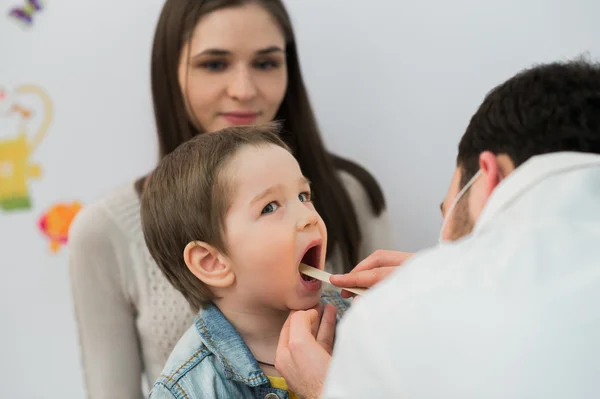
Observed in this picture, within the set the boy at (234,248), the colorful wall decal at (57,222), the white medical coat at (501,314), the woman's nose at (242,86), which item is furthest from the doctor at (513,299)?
the colorful wall decal at (57,222)

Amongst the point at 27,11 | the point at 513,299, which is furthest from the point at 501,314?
the point at 27,11

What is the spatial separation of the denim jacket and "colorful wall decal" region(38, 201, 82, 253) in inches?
37.0

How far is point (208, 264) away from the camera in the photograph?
3.61 feet

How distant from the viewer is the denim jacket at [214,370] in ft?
3.47

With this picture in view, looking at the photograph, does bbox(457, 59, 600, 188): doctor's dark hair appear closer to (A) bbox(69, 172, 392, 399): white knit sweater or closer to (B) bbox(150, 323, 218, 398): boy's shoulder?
(B) bbox(150, 323, 218, 398): boy's shoulder

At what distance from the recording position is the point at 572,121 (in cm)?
81

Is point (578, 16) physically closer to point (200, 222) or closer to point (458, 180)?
point (458, 180)

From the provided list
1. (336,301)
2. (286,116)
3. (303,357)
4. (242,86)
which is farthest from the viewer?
(286,116)

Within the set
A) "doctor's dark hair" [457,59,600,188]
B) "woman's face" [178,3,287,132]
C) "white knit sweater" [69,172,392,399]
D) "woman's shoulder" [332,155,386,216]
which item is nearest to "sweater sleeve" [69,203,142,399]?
"white knit sweater" [69,172,392,399]

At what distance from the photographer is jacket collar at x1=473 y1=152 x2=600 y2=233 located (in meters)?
0.73

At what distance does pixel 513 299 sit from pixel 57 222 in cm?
155

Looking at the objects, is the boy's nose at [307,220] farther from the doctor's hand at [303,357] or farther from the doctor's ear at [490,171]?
the doctor's ear at [490,171]

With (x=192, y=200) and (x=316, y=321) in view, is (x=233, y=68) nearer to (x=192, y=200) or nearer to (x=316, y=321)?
(x=192, y=200)

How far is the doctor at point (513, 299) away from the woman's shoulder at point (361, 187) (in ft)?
3.01
